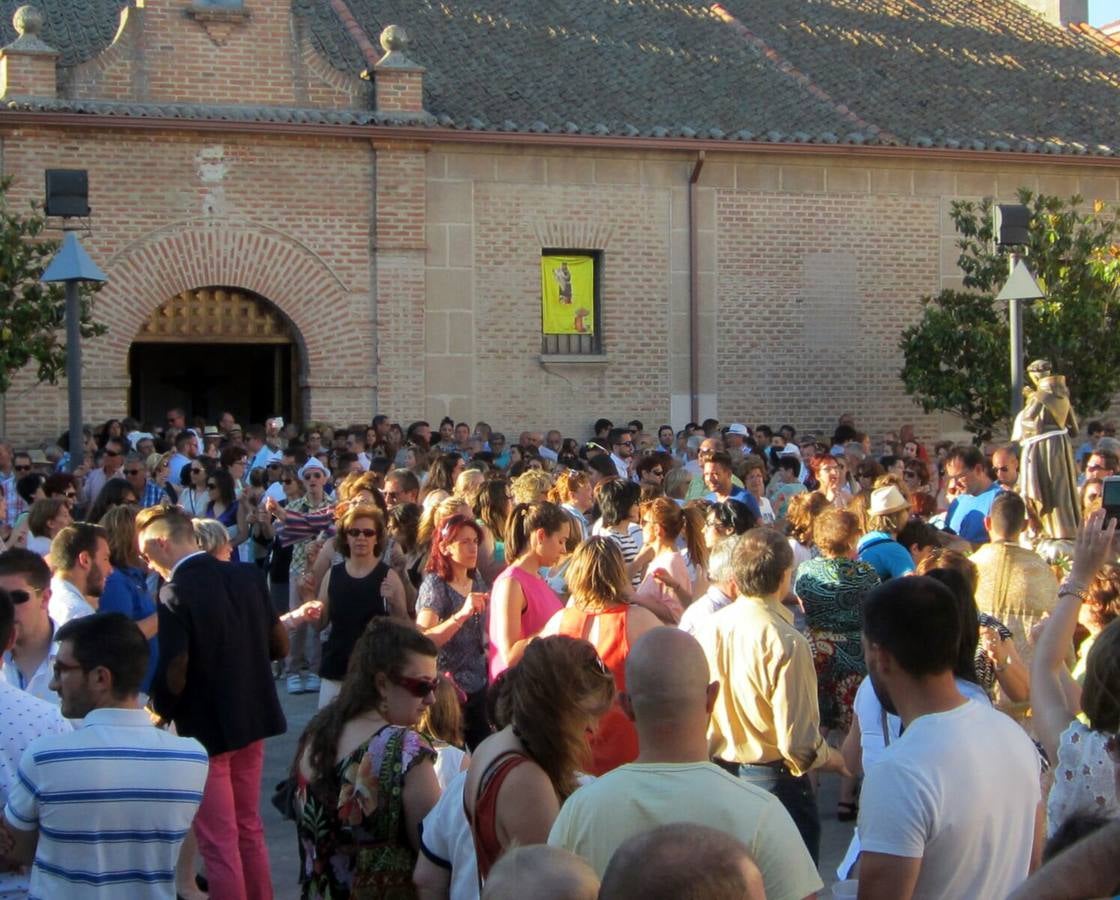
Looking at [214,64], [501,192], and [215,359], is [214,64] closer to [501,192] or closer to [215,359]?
[501,192]

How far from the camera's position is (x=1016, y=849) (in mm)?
4164

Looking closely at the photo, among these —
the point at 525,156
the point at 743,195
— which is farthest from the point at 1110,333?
the point at 525,156

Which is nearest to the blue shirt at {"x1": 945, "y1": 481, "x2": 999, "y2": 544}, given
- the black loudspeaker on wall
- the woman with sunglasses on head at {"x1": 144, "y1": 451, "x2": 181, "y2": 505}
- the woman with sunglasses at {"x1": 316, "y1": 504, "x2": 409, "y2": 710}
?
the woman with sunglasses at {"x1": 316, "y1": 504, "x2": 409, "y2": 710}

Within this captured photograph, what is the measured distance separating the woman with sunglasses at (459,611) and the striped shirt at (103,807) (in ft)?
8.84

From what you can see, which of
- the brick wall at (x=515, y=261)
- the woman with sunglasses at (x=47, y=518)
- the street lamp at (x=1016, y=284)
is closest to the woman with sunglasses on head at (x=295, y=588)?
the woman with sunglasses at (x=47, y=518)

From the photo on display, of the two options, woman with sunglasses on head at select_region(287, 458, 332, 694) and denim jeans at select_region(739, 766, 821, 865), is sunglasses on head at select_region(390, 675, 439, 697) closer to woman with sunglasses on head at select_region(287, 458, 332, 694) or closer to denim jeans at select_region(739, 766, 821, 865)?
denim jeans at select_region(739, 766, 821, 865)

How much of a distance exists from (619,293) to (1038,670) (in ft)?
59.7

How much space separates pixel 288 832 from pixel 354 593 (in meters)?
1.47

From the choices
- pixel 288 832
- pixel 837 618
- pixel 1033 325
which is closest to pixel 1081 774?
pixel 837 618

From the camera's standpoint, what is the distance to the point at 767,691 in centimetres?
596

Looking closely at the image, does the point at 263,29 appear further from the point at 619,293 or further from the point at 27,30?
the point at 619,293

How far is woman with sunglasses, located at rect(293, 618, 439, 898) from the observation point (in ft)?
14.9

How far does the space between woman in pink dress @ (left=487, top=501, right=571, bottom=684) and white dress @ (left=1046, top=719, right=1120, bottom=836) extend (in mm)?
2881

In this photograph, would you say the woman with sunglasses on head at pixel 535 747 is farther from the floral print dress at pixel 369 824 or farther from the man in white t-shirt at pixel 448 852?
the floral print dress at pixel 369 824
